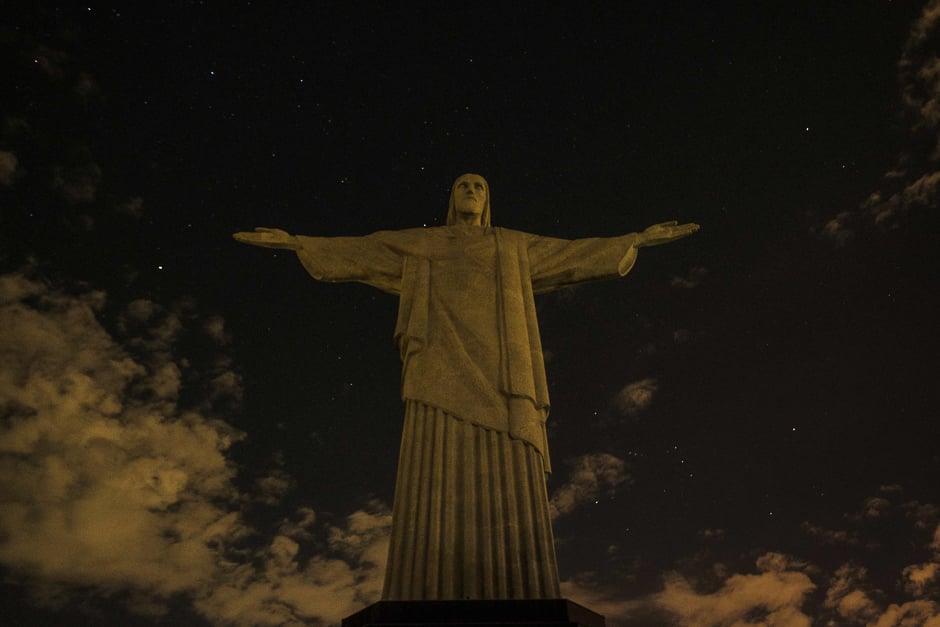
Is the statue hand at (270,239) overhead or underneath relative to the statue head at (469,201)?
underneath

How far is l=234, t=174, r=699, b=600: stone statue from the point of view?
20.1 feet

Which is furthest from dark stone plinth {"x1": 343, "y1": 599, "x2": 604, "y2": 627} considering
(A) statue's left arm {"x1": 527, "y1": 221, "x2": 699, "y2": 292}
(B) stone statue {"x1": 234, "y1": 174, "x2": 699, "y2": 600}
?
(A) statue's left arm {"x1": 527, "y1": 221, "x2": 699, "y2": 292}

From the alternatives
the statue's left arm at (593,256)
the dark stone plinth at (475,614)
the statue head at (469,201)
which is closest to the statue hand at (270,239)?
the statue head at (469,201)

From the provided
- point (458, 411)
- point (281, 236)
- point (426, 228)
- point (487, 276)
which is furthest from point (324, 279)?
point (458, 411)

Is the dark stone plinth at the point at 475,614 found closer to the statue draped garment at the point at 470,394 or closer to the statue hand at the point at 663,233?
the statue draped garment at the point at 470,394

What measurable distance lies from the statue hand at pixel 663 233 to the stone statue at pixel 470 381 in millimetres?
13

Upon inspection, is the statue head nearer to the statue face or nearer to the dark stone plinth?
the statue face

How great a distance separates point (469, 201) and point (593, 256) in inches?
67.9

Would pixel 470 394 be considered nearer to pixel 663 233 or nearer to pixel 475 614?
pixel 475 614

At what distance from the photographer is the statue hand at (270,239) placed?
27.6ft

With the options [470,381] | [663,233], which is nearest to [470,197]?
[663,233]

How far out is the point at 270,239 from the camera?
8.49 metres

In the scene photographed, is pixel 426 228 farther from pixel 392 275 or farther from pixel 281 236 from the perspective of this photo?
pixel 281 236

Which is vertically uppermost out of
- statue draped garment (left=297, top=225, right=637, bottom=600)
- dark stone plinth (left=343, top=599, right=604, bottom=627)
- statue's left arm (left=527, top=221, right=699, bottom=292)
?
statue's left arm (left=527, top=221, right=699, bottom=292)
